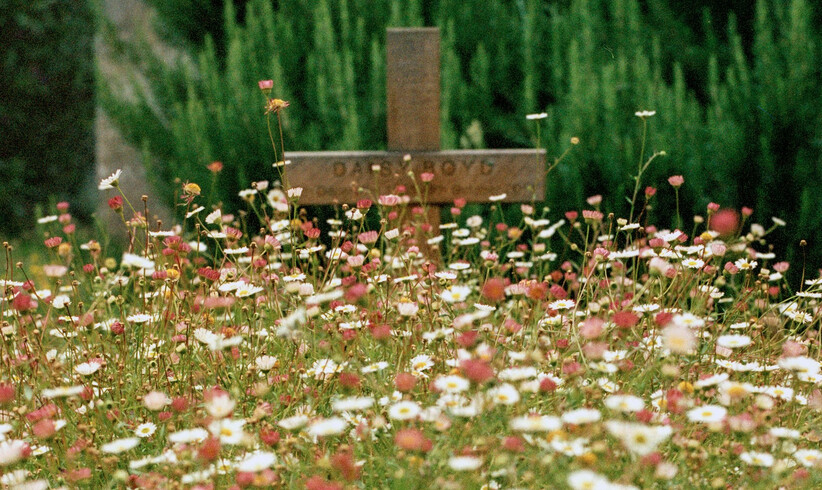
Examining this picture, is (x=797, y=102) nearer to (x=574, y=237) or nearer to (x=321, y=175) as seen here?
(x=574, y=237)

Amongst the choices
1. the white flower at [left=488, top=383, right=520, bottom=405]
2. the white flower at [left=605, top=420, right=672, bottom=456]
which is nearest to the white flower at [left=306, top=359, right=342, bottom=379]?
the white flower at [left=488, top=383, right=520, bottom=405]

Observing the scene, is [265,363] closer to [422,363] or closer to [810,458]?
[422,363]

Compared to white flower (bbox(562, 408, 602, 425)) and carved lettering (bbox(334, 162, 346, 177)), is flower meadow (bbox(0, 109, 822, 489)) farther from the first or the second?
carved lettering (bbox(334, 162, 346, 177))

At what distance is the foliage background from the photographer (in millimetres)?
3662

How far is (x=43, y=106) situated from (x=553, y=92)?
5.34 metres

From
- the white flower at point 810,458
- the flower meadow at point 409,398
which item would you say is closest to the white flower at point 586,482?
the flower meadow at point 409,398

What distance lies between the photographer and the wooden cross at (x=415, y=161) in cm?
337

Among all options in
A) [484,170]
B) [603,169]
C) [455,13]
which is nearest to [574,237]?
[603,169]

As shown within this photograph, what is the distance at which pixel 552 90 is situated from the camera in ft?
14.7

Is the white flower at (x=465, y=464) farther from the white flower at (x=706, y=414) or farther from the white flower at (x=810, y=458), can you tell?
the white flower at (x=810, y=458)

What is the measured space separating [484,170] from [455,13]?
63.5 inches

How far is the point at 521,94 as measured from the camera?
4.40 m

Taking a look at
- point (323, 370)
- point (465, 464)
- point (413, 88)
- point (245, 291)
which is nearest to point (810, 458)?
point (465, 464)

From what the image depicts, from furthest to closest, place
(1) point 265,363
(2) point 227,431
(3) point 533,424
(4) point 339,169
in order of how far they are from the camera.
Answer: (4) point 339,169 → (1) point 265,363 → (2) point 227,431 → (3) point 533,424
